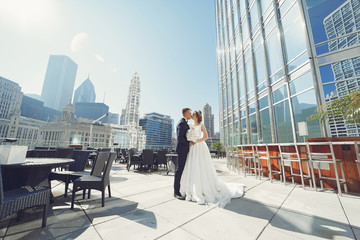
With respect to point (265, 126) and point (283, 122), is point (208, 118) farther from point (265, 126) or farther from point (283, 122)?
point (283, 122)

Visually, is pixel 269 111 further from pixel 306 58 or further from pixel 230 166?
pixel 230 166

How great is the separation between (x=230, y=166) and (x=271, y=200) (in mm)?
4490

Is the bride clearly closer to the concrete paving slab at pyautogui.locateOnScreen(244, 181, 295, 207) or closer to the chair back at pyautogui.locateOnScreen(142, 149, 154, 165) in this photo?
the concrete paving slab at pyautogui.locateOnScreen(244, 181, 295, 207)

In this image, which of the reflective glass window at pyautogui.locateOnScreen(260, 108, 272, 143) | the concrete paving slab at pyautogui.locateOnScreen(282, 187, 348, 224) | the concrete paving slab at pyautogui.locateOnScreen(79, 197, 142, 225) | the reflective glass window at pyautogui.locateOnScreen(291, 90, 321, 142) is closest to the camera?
the concrete paving slab at pyautogui.locateOnScreen(79, 197, 142, 225)

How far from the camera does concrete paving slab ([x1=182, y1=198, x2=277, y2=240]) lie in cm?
154

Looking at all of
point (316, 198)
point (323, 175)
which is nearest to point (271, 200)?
point (316, 198)

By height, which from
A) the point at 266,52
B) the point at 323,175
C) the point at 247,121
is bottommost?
the point at 323,175

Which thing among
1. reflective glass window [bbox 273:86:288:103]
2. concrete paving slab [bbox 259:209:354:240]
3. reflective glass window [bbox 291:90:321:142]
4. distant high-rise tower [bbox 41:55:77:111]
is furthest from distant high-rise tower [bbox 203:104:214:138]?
distant high-rise tower [bbox 41:55:77:111]

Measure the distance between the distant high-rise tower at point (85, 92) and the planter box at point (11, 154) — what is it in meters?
207

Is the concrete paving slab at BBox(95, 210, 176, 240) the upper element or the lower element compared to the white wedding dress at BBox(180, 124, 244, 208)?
lower

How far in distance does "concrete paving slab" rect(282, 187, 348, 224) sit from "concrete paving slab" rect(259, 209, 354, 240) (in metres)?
0.21

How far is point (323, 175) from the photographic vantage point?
362 centimetres

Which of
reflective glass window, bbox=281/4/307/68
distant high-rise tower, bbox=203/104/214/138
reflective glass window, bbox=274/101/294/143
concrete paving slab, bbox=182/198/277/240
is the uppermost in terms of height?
distant high-rise tower, bbox=203/104/214/138

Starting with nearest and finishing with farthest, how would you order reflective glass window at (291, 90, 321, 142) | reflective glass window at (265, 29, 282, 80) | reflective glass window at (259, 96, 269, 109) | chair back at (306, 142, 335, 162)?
chair back at (306, 142, 335, 162) < reflective glass window at (291, 90, 321, 142) < reflective glass window at (265, 29, 282, 80) < reflective glass window at (259, 96, 269, 109)
